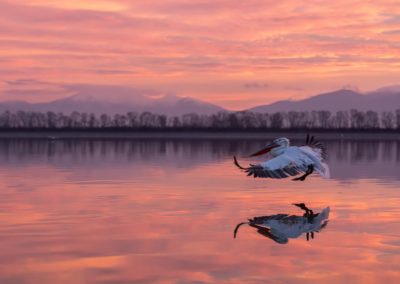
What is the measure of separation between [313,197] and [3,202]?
266 inches

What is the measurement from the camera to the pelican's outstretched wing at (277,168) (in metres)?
13.0

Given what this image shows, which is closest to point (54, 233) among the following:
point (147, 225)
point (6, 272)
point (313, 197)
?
point (147, 225)

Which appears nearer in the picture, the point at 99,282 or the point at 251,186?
the point at 99,282

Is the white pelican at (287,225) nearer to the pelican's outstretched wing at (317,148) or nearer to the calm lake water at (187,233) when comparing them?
the calm lake water at (187,233)

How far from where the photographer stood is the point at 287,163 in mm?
13602

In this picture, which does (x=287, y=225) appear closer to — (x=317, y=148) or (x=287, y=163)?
(x=287, y=163)

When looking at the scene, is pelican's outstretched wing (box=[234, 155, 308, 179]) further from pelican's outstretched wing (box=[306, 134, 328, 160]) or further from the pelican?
pelican's outstretched wing (box=[306, 134, 328, 160])

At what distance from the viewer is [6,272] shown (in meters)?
8.41

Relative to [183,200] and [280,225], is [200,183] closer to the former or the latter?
[183,200]

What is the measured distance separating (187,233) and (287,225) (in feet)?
6.12

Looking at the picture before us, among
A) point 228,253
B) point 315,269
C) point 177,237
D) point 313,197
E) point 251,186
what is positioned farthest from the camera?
point 251,186

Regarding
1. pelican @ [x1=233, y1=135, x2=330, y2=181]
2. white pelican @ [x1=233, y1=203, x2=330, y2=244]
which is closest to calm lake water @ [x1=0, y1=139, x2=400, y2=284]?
white pelican @ [x1=233, y1=203, x2=330, y2=244]

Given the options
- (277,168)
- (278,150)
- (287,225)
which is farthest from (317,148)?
(287,225)

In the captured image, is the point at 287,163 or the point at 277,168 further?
the point at 287,163
